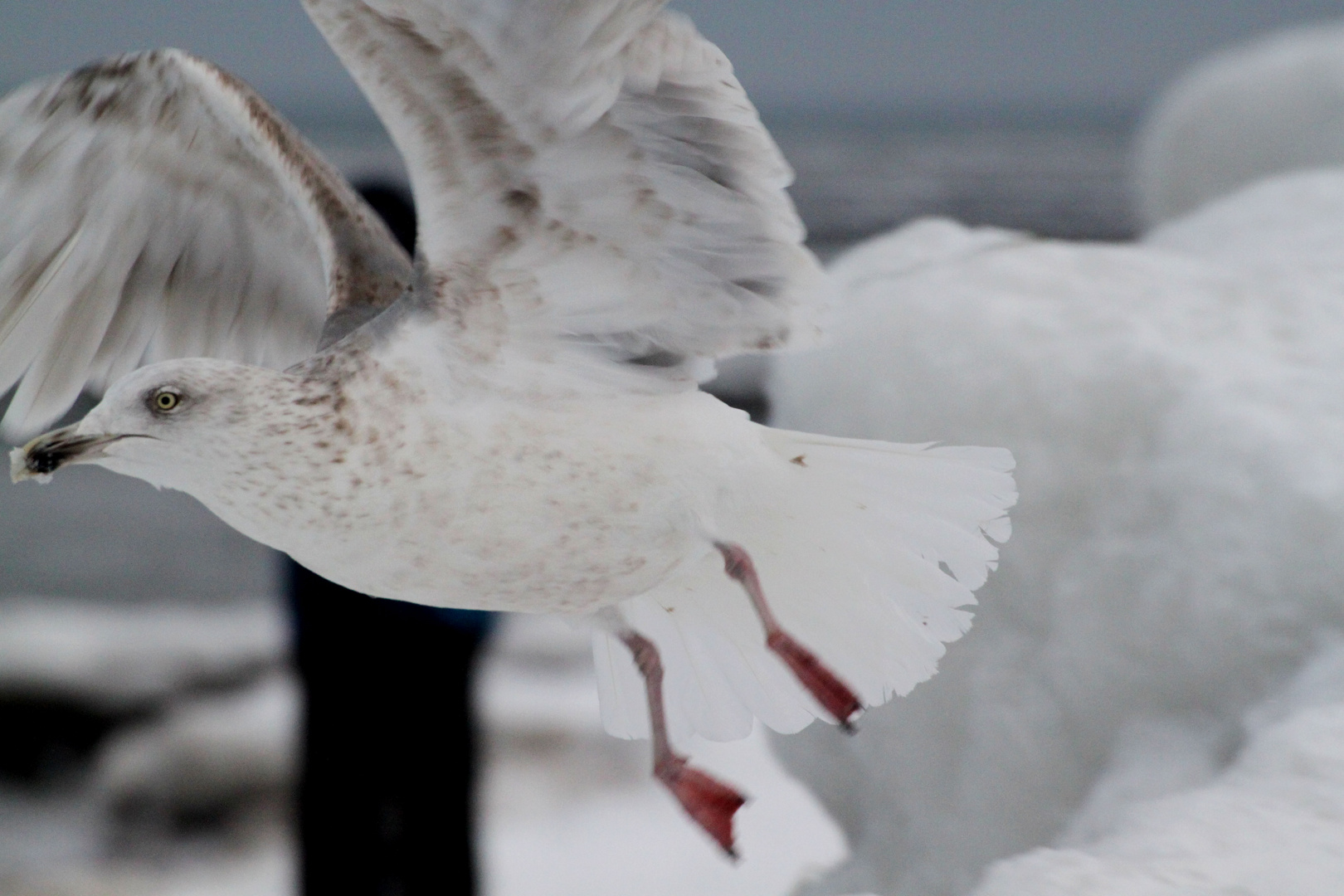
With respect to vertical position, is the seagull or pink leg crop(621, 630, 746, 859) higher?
the seagull

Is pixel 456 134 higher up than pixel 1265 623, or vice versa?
pixel 456 134

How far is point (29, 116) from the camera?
37.3 inches

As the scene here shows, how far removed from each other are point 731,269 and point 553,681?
2.68 metres

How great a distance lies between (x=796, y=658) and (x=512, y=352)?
282 millimetres

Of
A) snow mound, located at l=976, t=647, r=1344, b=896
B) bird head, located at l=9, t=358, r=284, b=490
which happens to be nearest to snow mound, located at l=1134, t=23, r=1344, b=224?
snow mound, located at l=976, t=647, r=1344, b=896

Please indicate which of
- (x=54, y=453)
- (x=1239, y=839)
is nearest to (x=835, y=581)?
(x=1239, y=839)

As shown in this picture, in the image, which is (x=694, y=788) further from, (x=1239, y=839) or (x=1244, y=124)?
(x=1244, y=124)

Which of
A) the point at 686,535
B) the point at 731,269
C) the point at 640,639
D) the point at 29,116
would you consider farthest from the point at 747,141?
the point at 29,116

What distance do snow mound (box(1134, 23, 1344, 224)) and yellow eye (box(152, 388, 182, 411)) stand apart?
2.35 m

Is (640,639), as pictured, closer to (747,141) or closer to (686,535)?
(686,535)

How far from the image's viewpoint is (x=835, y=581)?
974mm

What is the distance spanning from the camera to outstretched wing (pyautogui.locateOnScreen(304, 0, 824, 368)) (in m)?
0.71

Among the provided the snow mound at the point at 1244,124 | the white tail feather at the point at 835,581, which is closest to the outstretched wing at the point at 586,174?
the white tail feather at the point at 835,581

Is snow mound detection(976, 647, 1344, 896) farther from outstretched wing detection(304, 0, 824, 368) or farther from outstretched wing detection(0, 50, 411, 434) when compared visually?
outstretched wing detection(0, 50, 411, 434)
